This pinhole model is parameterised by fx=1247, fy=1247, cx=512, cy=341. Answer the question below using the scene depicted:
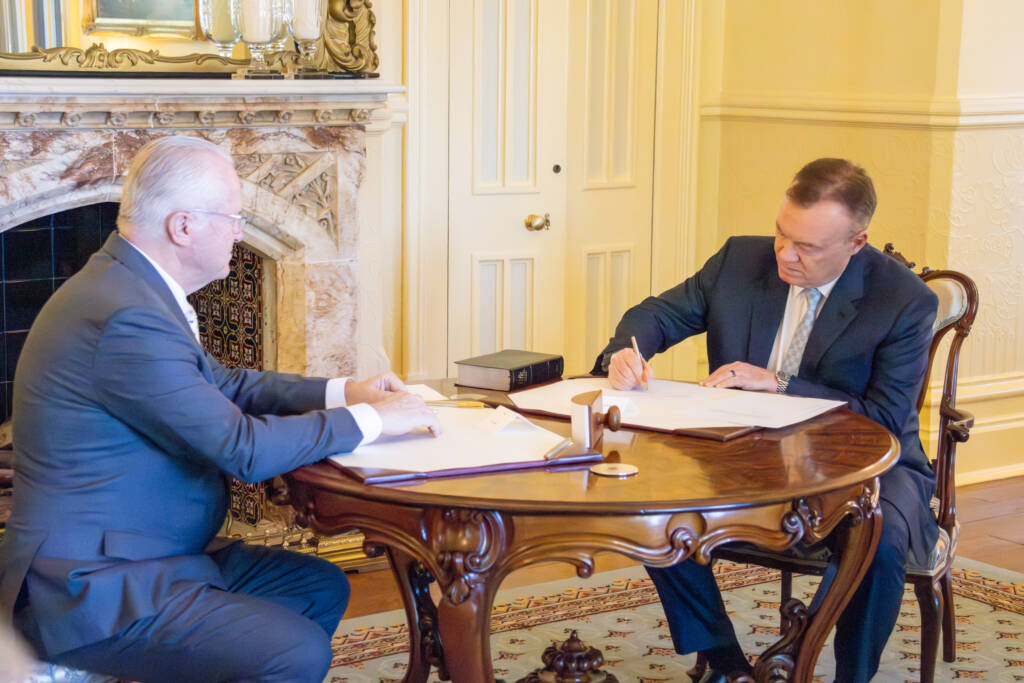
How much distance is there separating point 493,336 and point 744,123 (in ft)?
4.92

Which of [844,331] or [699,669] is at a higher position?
[844,331]

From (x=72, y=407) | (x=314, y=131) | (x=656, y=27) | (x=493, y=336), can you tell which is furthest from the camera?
(x=656, y=27)

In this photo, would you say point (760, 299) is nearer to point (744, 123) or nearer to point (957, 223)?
point (957, 223)

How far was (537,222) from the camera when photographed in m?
5.01

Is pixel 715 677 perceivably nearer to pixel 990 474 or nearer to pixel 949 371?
pixel 949 371

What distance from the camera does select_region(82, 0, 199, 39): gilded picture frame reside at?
11.6 ft

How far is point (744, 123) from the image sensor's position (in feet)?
17.9

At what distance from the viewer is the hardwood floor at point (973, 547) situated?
3.66 metres

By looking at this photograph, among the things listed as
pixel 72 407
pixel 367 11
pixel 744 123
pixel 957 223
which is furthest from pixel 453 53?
pixel 72 407

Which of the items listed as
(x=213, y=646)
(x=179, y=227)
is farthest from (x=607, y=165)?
(x=213, y=646)

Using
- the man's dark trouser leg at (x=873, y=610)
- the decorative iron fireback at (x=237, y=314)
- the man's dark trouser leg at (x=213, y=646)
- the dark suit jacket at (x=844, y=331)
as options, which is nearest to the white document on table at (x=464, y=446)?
the man's dark trouser leg at (x=213, y=646)

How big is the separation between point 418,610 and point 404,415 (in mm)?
636

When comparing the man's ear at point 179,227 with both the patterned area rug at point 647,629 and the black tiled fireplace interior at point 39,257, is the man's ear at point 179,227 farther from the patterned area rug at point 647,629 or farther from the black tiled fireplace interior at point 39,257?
the black tiled fireplace interior at point 39,257

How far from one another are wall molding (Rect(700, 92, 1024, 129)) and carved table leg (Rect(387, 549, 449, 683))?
292 cm
